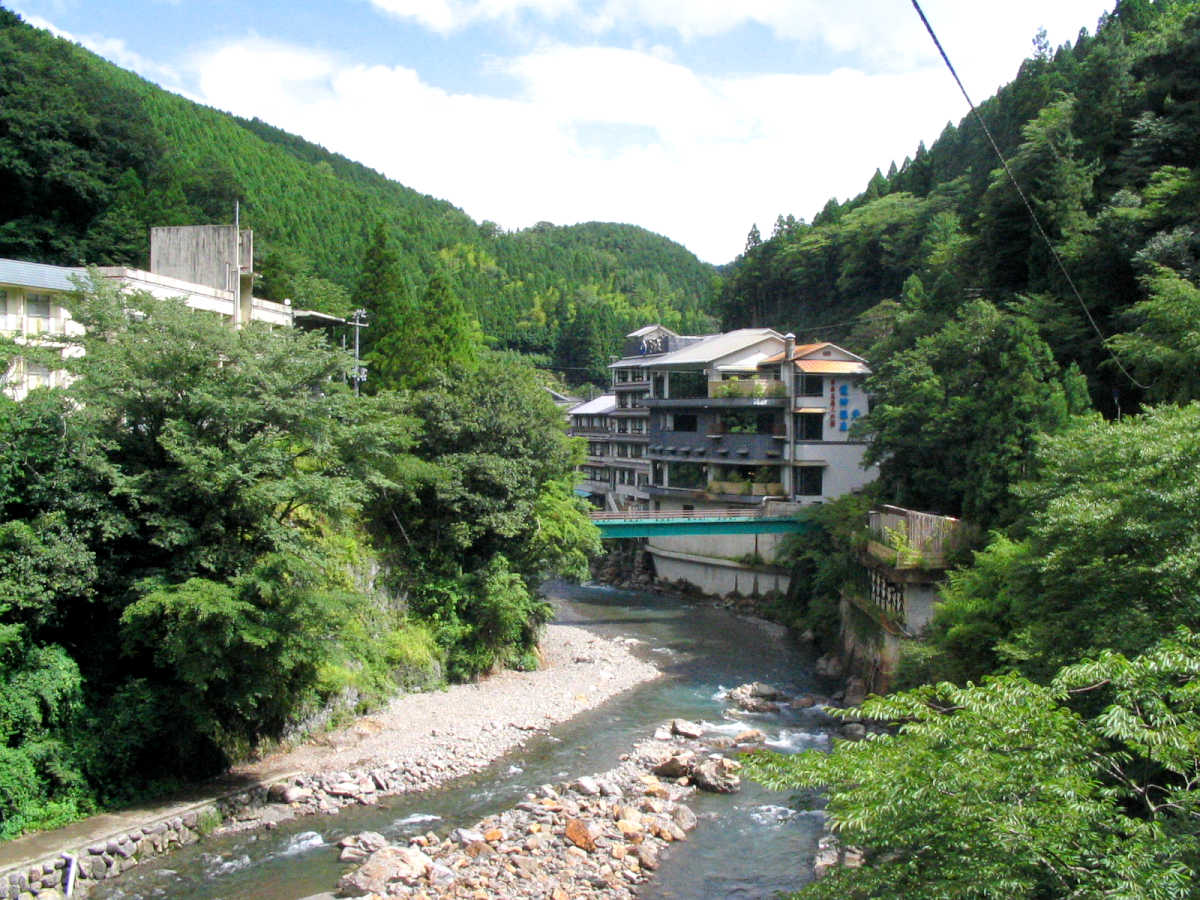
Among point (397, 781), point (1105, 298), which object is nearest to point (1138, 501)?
point (397, 781)

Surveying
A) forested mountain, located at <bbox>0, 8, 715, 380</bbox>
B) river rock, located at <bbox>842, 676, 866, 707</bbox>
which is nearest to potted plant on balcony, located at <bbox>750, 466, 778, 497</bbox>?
river rock, located at <bbox>842, 676, 866, 707</bbox>

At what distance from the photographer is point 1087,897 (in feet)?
18.1

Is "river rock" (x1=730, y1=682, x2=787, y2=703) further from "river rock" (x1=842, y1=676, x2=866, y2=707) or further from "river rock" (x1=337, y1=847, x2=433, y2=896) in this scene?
"river rock" (x1=337, y1=847, x2=433, y2=896)

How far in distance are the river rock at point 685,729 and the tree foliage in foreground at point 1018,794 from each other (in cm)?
1309

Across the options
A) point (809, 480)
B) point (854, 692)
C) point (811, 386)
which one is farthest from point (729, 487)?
point (854, 692)

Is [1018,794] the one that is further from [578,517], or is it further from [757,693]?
[578,517]

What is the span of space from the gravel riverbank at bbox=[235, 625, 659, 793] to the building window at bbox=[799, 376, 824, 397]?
613 inches

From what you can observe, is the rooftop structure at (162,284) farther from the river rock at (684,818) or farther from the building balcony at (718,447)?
the building balcony at (718,447)

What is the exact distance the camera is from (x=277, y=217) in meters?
68.9

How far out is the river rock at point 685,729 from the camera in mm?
20578

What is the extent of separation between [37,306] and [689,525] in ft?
68.4

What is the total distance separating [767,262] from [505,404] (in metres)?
46.0

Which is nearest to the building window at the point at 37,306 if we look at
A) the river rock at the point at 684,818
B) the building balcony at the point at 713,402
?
the river rock at the point at 684,818

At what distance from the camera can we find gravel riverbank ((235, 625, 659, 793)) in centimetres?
1791
